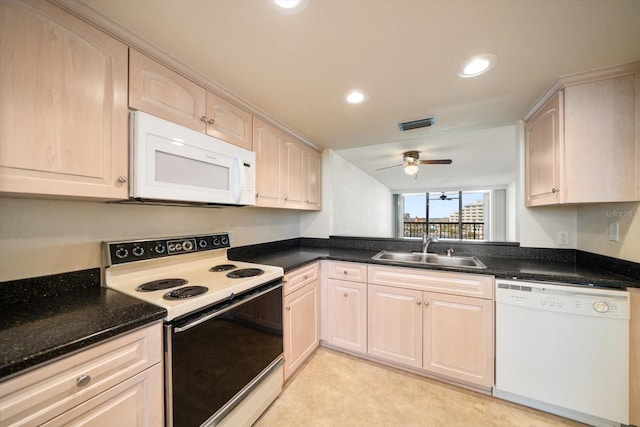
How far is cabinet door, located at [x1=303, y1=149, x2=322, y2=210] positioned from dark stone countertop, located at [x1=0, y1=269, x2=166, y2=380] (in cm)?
175

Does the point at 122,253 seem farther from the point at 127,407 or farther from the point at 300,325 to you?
the point at 300,325

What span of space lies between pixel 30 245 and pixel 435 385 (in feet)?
8.53

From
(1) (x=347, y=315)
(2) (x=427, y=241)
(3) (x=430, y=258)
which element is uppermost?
(2) (x=427, y=241)

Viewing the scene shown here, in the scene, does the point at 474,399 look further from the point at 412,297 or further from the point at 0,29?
the point at 0,29

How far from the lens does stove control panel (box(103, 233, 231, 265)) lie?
129 centimetres

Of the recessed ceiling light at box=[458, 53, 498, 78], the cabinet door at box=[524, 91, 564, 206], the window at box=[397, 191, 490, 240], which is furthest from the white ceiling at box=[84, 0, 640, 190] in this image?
the window at box=[397, 191, 490, 240]

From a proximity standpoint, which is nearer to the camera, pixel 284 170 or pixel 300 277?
pixel 300 277

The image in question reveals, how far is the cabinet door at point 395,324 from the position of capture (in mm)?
1861

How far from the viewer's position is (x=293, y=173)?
234 cm

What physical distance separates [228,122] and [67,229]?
1058mm

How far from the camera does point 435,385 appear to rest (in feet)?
5.84

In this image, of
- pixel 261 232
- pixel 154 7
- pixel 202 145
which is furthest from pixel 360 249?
pixel 154 7

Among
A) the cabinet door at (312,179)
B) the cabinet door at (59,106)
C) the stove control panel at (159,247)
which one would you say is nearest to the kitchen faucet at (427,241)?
the cabinet door at (312,179)

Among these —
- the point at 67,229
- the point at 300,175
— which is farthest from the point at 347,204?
the point at 67,229
